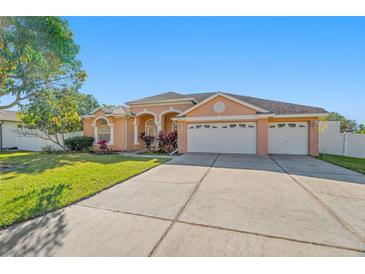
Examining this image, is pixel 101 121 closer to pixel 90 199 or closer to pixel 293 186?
pixel 90 199

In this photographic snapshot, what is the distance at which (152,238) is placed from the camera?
262cm

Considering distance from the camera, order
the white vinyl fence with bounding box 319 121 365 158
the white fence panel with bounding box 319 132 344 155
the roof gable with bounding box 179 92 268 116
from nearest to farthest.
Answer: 1. the roof gable with bounding box 179 92 268 116
2. the white vinyl fence with bounding box 319 121 365 158
3. the white fence panel with bounding box 319 132 344 155

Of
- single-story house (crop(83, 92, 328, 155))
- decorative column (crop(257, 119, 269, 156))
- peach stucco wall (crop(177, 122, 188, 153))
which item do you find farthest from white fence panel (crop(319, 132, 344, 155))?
peach stucco wall (crop(177, 122, 188, 153))

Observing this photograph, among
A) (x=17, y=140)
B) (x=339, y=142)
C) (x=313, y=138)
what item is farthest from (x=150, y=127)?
(x=339, y=142)

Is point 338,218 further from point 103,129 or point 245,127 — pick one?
point 103,129

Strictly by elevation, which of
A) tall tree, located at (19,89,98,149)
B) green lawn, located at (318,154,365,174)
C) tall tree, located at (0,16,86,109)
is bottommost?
green lawn, located at (318,154,365,174)

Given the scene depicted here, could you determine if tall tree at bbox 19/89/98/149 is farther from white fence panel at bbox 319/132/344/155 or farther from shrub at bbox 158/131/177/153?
white fence panel at bbox 319/132/344/155

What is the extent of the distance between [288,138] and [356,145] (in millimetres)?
5719

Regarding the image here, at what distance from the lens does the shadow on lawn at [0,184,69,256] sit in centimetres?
241

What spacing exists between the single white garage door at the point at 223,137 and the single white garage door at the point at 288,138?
5.82ft

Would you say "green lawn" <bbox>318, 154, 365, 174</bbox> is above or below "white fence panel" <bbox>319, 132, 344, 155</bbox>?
below

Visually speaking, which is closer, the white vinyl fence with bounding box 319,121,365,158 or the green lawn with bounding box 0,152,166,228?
the green lawn with bounding box 0,152,166,228

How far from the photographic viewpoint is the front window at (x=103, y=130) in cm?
1577

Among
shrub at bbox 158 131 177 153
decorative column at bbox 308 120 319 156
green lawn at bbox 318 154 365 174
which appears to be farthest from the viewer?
shrub at bbox 158 131 177 153
